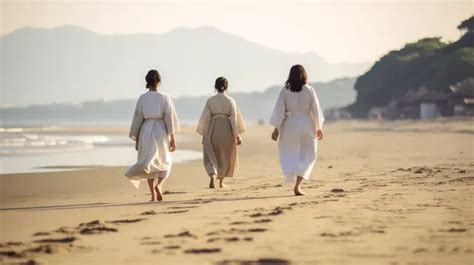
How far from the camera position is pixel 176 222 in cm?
620

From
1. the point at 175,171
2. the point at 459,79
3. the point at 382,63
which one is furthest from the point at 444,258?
the point at 382,63

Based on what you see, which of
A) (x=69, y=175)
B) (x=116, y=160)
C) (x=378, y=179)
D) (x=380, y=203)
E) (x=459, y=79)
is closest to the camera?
(x=380, y=203)

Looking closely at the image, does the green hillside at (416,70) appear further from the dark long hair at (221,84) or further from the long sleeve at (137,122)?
the long sleeve at (137,122)

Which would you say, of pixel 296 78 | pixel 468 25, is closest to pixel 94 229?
pixel 296 78

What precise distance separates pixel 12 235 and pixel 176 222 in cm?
140

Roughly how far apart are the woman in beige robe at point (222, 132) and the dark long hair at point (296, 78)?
6.01ft

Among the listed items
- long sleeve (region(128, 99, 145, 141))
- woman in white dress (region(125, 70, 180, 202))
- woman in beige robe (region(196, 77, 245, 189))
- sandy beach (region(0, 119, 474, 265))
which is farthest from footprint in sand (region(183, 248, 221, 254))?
woman in beige robe (region(196, 77, 245, 189))

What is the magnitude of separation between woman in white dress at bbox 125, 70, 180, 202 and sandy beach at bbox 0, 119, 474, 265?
35 centimetres

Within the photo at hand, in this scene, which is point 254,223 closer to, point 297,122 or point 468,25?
point 297,122

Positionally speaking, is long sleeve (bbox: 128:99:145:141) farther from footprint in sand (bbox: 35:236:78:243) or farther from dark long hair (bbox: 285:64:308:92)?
footprint in sand (bbox: 35:236:78:243)

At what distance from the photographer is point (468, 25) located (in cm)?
6988

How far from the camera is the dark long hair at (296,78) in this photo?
866 centimetres

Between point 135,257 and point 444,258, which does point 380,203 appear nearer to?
point 444,258

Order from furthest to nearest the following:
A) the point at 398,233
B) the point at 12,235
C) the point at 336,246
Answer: the point at 12,235, the point at 398,233, the point at 336,246
